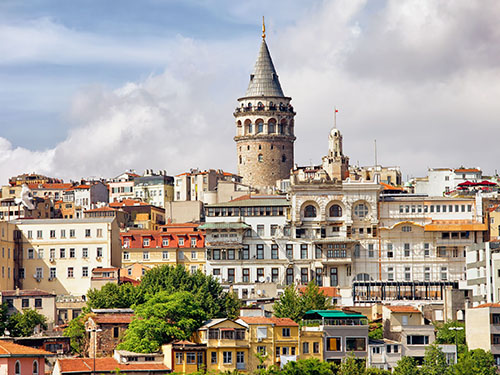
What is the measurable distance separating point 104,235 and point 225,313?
23.2 m

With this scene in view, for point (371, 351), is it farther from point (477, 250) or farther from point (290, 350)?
point (477, 250)

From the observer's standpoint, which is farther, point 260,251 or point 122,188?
point 122,188

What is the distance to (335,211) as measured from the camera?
127875 mm

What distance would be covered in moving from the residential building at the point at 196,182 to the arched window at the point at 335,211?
152 feet

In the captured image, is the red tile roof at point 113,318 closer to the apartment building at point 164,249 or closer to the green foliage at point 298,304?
the green foliage at point 298,304

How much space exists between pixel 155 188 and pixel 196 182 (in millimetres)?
8623

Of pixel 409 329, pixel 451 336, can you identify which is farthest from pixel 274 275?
pixel 451 336

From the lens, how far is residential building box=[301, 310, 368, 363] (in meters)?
93.1

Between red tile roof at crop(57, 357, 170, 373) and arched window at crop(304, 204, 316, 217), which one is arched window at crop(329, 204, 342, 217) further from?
red tile roof at crop(57, 357, 170, 373)

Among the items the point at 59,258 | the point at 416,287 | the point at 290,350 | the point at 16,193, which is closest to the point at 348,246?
the point at 416,287

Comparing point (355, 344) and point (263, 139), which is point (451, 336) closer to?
point (355, 344)

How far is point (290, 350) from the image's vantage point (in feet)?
302

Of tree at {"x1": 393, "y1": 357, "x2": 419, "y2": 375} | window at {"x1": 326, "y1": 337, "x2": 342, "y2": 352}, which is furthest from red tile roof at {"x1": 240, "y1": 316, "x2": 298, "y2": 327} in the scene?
tree at {"x1": 393, "y1": 357, "x2": 419, "y2": 375}

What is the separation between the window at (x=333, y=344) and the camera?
93375mm
